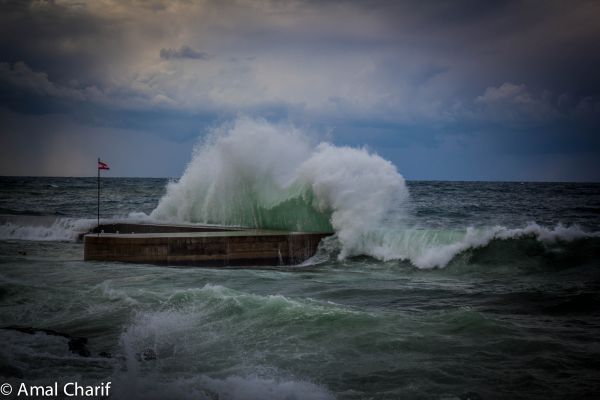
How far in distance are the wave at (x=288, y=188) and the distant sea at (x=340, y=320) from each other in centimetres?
24

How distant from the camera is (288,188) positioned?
18484 millimetres

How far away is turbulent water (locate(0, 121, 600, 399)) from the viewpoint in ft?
19.7

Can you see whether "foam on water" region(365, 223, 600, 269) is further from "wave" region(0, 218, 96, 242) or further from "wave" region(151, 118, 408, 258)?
"wave" region(0, 218, 96, 242)

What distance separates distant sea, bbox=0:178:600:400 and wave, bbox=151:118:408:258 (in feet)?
0.79

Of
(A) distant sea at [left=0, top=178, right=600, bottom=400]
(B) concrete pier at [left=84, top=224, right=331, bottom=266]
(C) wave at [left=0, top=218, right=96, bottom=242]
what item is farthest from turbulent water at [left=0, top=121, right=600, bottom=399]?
(C) wave at [left=0, top=218, right=96, bottom=242]

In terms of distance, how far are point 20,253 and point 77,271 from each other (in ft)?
15.4

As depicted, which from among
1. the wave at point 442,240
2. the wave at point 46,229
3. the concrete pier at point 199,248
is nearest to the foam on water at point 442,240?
the wave at point 442,240

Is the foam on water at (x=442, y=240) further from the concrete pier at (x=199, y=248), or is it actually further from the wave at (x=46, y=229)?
the wave at (x=46, y=229)

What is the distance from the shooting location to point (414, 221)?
27.5m

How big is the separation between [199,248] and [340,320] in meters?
7.10

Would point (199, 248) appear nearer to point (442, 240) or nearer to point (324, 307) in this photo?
point (324, 307)

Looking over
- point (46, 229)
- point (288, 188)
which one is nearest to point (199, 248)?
point (288, 188)

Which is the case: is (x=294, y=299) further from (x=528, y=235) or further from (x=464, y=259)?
(x=528, y=235)

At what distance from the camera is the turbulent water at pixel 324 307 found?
600cm
